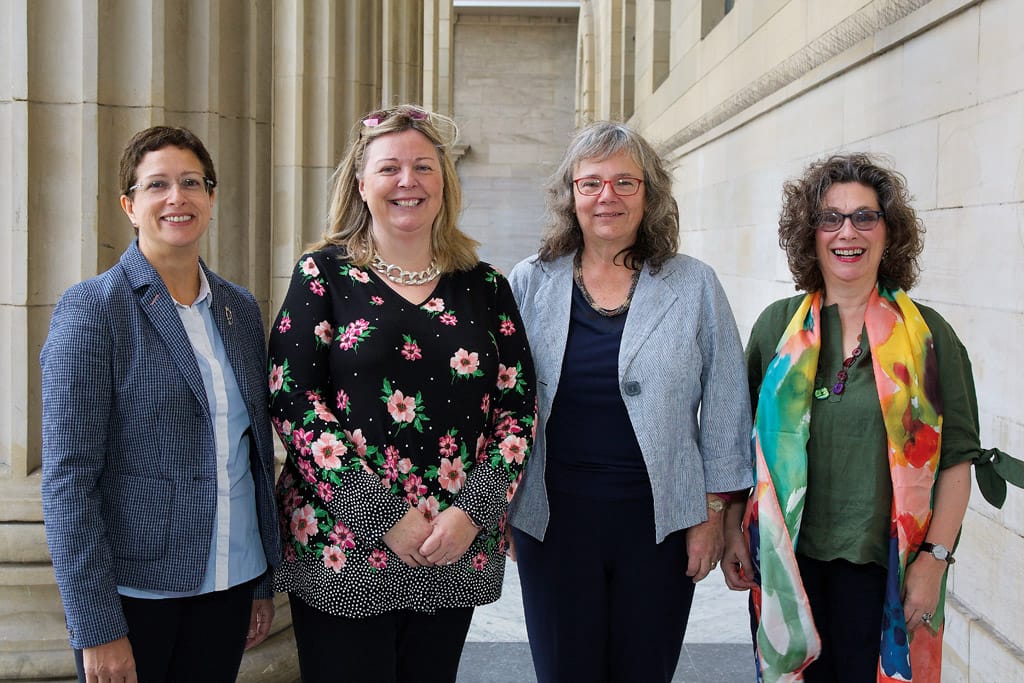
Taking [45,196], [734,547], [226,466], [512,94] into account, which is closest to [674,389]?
[734,547]

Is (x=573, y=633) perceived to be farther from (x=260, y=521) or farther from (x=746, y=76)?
(x=746, y=76)

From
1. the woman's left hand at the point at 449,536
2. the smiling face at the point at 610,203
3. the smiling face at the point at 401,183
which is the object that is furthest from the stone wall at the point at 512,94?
the woman's left hand at the point at 449,536

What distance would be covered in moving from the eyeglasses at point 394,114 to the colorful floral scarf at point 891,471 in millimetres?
1097

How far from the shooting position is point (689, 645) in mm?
4484

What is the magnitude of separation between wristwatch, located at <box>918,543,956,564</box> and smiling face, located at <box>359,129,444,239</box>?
4.75 feet

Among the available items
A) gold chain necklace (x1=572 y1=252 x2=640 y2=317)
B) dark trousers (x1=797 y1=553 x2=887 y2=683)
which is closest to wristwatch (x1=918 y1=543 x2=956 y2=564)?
dark trousers (x1=797 y1=553 x2=887 y2=683)

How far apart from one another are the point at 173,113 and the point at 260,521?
1552 millimetres

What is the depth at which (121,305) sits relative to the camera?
2.13 m

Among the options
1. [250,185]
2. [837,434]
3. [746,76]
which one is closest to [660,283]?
[837,434]

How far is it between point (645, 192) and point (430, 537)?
3.77 feet

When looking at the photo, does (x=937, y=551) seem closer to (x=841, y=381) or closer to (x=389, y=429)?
(x=841, y=381)

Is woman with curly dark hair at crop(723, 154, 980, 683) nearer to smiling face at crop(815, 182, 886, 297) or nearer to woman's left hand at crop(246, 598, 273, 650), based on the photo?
smiling face at crop(815, 182, 886, 297)

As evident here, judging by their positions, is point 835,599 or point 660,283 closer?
point 835,599

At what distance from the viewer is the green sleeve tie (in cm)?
251
